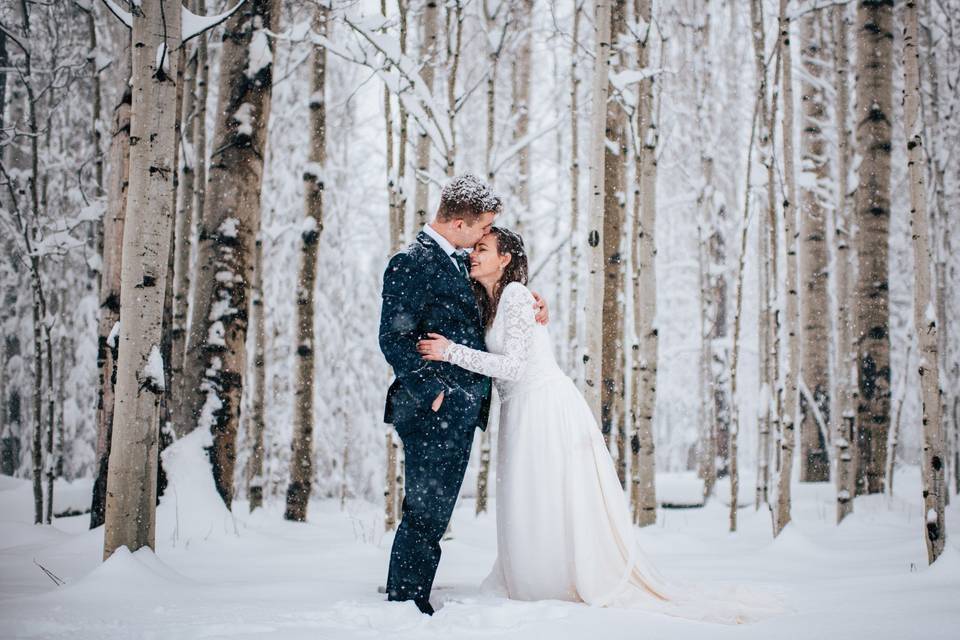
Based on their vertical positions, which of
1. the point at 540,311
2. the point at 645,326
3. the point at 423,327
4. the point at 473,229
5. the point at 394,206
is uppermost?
the point at 394,206

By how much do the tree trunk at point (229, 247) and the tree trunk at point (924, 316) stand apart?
4.71m

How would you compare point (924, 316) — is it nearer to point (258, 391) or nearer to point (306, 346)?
point (306, 346)

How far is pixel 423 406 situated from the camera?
3.07 m

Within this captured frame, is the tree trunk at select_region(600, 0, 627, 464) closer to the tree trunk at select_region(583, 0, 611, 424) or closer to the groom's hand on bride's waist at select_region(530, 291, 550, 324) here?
the tree trunk at select_region(583, 0, 611, 424)

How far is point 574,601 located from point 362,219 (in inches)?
528

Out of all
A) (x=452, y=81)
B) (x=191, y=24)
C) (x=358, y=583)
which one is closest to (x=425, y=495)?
(x=358, y=583)

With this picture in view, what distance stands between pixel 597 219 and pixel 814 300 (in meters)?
6.43

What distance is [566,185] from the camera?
553 inches

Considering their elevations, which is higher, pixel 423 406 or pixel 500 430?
pixel 423 406

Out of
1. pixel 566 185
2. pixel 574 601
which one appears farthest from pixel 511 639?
pixel 566 185

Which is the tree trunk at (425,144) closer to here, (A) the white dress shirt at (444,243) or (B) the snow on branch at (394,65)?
(B) the snow on branch at (394,65)

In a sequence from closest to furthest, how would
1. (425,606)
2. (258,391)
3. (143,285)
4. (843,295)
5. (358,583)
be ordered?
1. (425,606)
2. (143,285)
3. (358,583)
4. (258,391)
5. (843,295)

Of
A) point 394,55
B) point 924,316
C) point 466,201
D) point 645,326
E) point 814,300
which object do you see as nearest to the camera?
point 466,201

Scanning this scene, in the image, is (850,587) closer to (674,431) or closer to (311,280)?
(311,280)
